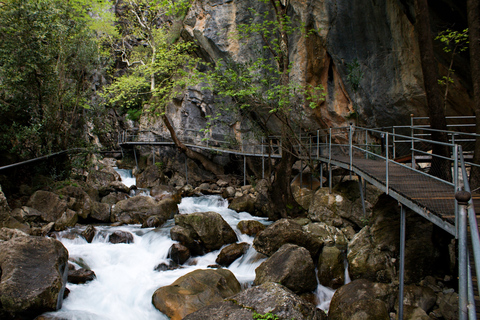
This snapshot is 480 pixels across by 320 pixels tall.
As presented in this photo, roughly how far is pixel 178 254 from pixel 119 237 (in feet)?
7.96

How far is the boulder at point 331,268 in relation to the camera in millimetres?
6882

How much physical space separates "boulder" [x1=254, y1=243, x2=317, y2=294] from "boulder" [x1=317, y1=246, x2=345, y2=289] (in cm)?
37

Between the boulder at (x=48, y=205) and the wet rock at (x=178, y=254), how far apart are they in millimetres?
4557

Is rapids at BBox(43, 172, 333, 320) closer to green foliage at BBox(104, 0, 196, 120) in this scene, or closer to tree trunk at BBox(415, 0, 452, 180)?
tree trunk at BBox(415, 0, 452, 180)

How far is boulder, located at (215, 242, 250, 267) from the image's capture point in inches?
332

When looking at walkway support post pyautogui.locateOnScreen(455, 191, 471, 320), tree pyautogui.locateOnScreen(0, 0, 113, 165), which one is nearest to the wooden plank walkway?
walkway support post pyautogui.locateOnScreen(455, 191, 471, 320)

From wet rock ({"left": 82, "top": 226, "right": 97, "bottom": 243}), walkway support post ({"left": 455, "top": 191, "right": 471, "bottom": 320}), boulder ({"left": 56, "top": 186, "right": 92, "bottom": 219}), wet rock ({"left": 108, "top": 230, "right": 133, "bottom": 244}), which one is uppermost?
walkway support post ({"left": 455, "top": 191, "right": 471, "bottom": 320})

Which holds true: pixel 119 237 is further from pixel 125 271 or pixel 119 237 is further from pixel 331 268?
pixel 331 268

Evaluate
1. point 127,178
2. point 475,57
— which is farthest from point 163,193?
point 475,57

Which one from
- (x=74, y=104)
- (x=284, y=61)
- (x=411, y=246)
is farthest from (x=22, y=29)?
(x=411, y=246)

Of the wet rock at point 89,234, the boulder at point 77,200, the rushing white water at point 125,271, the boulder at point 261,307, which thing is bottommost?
the rushing white water at point 125,271

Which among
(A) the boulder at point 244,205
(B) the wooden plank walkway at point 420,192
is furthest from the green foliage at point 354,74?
(A) the boulder at point 244,205

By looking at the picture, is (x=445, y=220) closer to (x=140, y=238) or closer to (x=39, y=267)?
(x=39, y=267)

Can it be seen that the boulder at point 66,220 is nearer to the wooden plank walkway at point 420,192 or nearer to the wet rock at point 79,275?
the wet rock at point 79,275
